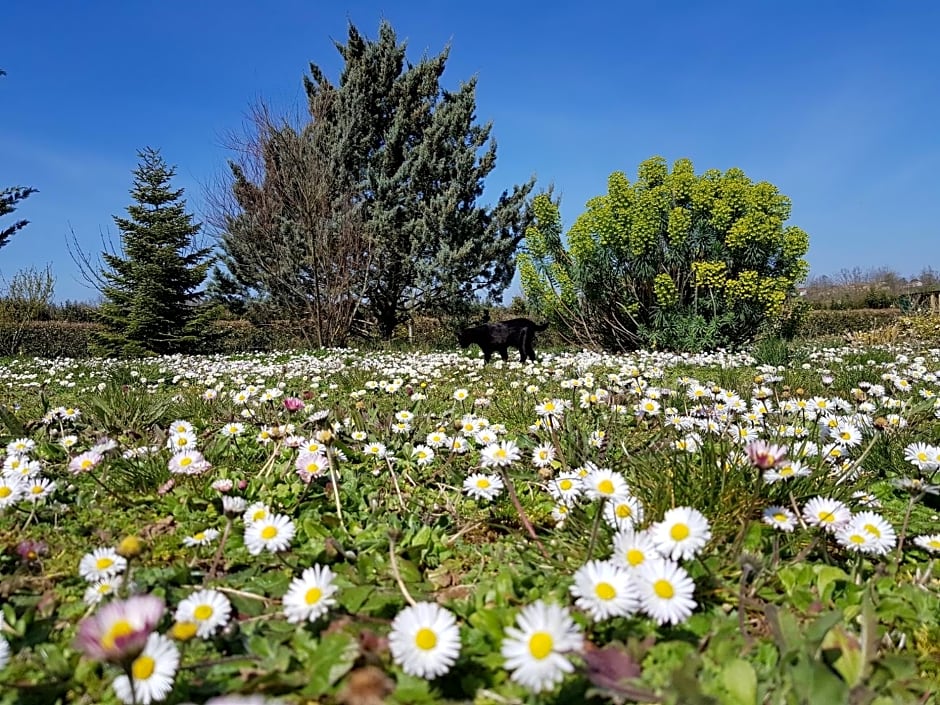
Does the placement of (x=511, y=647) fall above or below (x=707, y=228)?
below

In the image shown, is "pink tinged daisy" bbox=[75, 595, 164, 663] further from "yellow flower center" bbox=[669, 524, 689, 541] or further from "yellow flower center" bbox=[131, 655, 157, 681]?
"yellow flower center" bbox=[669, 524, 689, 541]

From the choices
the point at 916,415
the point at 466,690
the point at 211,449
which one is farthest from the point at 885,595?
the point at 211,449

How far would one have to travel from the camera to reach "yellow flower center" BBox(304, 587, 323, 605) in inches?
41.9

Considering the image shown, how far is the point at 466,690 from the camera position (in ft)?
3.33

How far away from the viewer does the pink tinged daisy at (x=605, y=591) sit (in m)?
0.99

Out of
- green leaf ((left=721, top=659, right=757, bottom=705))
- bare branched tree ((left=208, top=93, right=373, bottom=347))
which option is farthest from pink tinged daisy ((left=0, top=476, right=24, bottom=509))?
bare branched tree ((left=208, top=93, right=373, bottom=347))

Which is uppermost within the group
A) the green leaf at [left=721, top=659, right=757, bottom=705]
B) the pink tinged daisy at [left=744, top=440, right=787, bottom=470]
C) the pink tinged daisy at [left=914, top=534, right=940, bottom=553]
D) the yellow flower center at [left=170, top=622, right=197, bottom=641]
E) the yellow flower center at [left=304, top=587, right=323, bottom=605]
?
the pink tinged daisy at [left=744, top=440, right=787, bottom=470]

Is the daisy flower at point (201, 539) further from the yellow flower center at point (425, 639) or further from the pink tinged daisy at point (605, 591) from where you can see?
the pink tinged daisy at point (605, 591)

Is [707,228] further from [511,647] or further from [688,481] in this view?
[511,647]

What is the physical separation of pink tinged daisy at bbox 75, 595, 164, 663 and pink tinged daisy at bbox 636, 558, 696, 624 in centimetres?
85

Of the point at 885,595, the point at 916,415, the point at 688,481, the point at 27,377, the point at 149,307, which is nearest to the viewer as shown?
the point at 885,595

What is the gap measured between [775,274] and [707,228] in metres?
1.50

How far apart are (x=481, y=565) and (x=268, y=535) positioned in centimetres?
64

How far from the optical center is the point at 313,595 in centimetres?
107
